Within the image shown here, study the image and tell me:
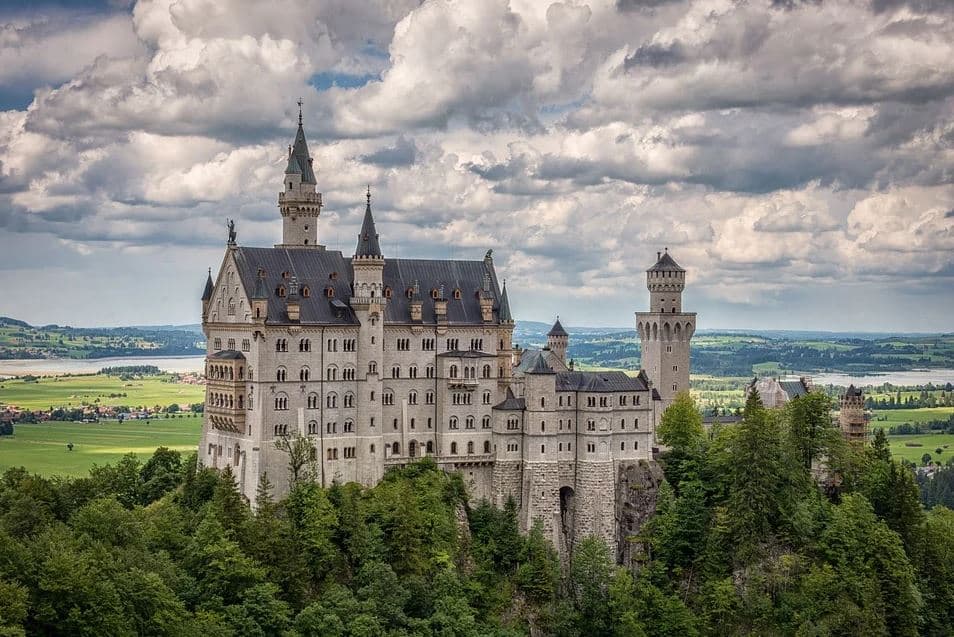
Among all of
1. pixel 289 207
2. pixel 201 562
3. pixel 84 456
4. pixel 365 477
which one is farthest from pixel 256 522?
pixel 84 456

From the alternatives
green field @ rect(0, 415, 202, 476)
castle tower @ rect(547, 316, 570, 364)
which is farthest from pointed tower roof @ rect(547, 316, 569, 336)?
green field @ rect(0, 415, 202, 476)

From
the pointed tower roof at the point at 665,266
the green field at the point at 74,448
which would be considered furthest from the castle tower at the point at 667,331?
the green field at the point at 74,448

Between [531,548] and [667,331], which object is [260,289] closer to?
[531,548]

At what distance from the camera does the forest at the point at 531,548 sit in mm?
92562

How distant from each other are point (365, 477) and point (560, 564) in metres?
19.6

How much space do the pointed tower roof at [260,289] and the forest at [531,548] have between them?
1494 cm

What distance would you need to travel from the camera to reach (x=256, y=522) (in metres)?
97.6

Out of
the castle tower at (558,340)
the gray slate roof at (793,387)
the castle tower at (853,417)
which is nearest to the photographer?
the castle tower at (558,340)

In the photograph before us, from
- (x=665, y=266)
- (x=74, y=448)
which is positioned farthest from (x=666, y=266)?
(x=74, y=448)

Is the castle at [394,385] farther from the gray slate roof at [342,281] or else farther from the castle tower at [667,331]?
the castle tower at [667,331]

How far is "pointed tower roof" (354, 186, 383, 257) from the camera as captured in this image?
109m

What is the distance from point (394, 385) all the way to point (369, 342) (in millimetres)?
5075

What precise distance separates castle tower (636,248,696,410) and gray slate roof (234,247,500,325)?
81.9ft

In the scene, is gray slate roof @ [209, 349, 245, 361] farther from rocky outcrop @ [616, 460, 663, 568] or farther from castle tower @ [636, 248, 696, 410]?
castle tower @ [636, 248, 696, 410]
